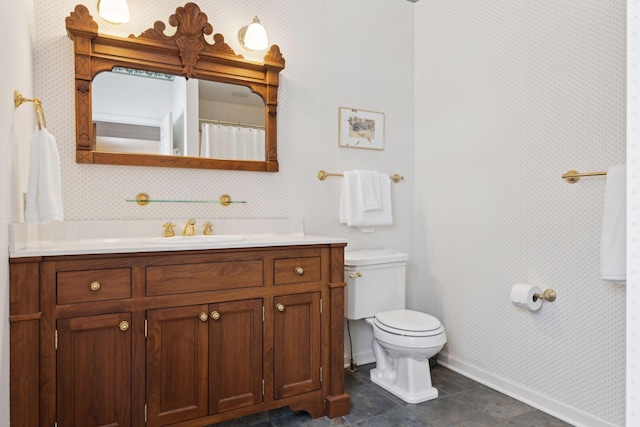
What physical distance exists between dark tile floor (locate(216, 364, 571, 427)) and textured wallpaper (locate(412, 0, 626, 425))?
14 centimetres

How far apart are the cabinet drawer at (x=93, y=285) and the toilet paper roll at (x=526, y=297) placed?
1899 millimetres

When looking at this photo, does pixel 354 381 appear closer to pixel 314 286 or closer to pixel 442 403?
pixel 442 403

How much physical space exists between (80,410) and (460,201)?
2.32 meters

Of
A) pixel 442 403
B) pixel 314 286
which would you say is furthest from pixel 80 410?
pixel 442 403

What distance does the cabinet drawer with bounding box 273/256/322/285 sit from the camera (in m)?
1.94

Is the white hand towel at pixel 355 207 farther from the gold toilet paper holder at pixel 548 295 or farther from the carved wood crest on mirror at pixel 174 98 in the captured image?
the gold toilet paper holder at pixel 548 295

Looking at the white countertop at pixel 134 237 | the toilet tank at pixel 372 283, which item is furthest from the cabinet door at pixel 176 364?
the toilet tank at pixel 372 283

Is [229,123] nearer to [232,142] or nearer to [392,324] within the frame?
[232,142]

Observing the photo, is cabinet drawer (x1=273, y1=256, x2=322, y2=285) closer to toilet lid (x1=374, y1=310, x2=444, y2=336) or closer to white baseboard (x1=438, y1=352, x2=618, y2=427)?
toilet lid (x1=374, y1=310, x2=444, y2=336)

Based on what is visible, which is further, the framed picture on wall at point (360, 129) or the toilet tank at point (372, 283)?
the framed picture on wall at point (360, 129)

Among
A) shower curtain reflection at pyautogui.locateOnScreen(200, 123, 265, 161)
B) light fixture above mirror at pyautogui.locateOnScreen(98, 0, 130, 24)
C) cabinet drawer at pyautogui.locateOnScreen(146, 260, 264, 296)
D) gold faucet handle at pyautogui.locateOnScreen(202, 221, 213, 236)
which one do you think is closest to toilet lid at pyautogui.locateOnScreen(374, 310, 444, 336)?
cabinet drawer at pyautogui.locateOnScreen(146, 260, 264, 296)

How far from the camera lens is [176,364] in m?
1.72

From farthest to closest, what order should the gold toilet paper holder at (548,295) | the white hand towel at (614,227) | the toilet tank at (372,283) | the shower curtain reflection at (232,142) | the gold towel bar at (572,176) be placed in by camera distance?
the toilet tank at (372,283)
the shower curtain reflection at (232,142)
the gold toilet paper holder at (548,295)
the gold towel bar at (572,176)
the white hand towel at (614,227)

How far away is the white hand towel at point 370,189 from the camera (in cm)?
267
